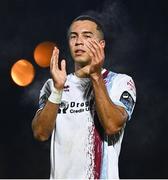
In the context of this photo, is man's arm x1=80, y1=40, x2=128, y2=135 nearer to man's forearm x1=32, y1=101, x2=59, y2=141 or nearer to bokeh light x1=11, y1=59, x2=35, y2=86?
man's forearm x1=32, y1=101, x2=59, y2=141

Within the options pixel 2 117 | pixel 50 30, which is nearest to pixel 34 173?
pixel 2 117

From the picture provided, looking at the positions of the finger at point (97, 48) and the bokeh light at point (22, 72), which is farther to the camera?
the bokeh light at point (22, 72)

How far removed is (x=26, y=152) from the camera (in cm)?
908

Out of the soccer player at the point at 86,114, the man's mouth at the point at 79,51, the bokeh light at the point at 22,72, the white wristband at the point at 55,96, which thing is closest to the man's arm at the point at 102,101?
the soccer player at the point at 86,114

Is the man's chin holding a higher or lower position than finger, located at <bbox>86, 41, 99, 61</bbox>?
lower

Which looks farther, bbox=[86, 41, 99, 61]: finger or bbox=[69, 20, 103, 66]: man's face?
bbox=[69, 20, 103, 66]: man's face

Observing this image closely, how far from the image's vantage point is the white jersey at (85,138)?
318 centimetres

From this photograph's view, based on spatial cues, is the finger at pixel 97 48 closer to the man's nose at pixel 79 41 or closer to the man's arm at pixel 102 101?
the man's arm at pixel 102 101

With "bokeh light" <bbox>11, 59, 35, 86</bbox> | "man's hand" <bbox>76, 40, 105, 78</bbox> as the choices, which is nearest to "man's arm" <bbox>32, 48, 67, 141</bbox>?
"man's hand" <bbox>76, 40, 105, 78</bbox>

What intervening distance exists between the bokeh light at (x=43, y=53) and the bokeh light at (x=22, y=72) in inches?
6.9

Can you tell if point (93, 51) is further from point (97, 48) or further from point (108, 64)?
point (108, 64)

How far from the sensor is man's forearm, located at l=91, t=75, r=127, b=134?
3.05 metres

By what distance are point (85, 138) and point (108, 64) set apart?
539 cm

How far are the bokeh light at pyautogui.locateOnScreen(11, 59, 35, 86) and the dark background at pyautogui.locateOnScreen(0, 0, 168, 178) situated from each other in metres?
0.10
